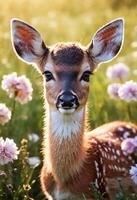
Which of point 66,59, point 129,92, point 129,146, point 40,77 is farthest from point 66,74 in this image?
point 40,77

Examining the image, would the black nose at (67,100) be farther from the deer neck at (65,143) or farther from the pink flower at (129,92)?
the pink flower at (129,92)

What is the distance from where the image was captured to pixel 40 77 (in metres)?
7.60

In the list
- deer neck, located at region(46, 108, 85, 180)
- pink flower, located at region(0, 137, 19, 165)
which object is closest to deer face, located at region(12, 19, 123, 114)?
deer neck, located at region(46, 108, 85, 180)

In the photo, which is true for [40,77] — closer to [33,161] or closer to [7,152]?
[33,161]

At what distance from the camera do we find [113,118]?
9023 mm

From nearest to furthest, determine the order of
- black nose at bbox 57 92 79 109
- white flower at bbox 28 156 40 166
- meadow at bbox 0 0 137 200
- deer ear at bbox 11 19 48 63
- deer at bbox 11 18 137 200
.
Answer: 1. black nose at bbox 57 92 79 109
2. deer at bbox 11 18 137 200
3. meadow at bbox 0 0 137 200
4. deer ear at bbox 11 19 48 63
5. white flower at bbox 28 156 40 166

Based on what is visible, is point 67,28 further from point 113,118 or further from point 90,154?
point 90,154

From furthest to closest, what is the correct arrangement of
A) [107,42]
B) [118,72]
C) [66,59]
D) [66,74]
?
[118,72] → [107,42] → [66,59] → [66,74]

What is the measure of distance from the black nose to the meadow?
551 millimetres

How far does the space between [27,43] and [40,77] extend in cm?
61

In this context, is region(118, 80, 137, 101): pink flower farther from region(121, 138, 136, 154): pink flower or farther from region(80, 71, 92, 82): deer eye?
region(121, 138, 136, 154): pink flower

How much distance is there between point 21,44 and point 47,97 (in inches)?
27.3

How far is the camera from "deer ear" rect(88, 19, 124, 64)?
7070mm

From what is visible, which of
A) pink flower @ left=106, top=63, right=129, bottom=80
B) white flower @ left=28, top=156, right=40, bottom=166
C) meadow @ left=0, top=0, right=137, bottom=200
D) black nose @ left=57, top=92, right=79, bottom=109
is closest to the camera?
black nose @ left=57, top=92, right=79, bottom=109
